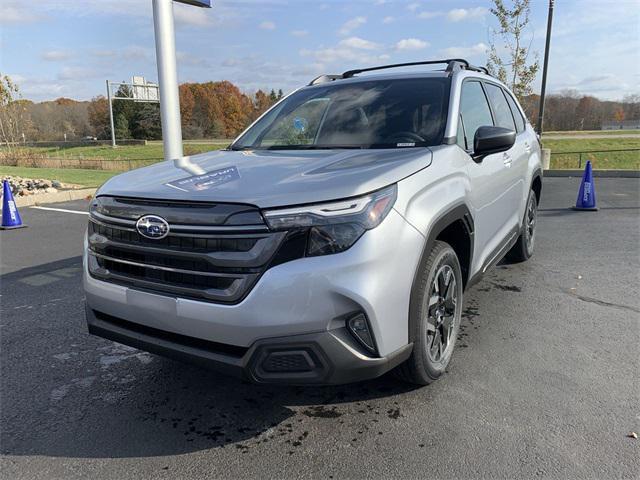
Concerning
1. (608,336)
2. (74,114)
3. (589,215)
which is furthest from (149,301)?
(74,114)

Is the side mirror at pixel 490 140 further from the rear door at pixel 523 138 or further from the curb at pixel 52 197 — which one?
the curb at pixel 52 197

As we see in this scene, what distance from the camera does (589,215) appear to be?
8766 mm

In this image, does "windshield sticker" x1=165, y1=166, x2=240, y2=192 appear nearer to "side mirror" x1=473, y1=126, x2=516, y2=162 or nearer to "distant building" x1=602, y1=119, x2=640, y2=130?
"side mirror" x1=473, y1=126, x2=516, y2=162

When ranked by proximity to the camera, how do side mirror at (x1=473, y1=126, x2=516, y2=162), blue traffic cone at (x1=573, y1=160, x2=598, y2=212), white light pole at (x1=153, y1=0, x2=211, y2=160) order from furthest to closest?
blue traffic cone at (x1=573, y1=160, x2=598, y2=212), white light pole at (x1=153, y1=0, x2=211, y2=160), side mirror at (x1=473, y1=126, x2=516, y2=162)

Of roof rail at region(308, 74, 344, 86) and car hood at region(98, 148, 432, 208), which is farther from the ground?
roof rail at region(308, 74, 344, 86)

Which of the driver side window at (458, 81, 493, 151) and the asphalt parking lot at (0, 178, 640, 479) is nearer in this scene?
the asphalt parking lot at (0, 178, 640, 479)

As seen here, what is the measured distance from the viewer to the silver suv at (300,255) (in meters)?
2.21

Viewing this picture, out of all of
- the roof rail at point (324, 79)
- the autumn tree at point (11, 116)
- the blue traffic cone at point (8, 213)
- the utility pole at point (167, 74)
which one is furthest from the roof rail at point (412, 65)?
the autumn tree at point (11, 116)

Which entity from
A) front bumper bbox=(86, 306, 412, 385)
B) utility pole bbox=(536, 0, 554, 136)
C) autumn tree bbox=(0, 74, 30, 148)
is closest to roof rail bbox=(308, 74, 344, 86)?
front bumper bbox=(86, 306, 412, 385)

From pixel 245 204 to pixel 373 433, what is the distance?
135 cm

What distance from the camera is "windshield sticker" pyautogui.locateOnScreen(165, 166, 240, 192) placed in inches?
98.0

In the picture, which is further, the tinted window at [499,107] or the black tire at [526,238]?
the black tire at [526,238]

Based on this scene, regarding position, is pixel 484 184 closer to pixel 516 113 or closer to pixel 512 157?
pixel 512 157

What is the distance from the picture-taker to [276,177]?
2.51m
